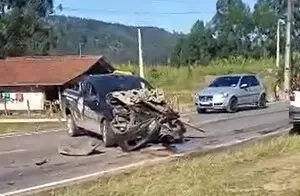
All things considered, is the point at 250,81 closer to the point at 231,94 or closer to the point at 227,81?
the point at 227,81

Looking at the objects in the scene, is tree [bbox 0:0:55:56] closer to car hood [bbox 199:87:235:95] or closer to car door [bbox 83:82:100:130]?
car hood [bbox 199:87:235:95]

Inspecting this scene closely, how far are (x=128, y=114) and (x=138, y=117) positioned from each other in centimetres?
25

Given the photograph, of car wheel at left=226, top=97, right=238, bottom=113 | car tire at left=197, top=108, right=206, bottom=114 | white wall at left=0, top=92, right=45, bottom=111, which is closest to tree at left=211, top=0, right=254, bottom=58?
white wall at left=0, top=92, right=45, bottom=111

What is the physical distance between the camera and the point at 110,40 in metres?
133

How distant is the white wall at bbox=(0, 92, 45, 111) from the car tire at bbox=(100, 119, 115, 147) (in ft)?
117

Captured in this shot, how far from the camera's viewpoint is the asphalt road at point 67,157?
13.4m

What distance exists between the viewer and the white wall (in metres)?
53.4

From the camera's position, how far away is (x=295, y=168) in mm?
11758

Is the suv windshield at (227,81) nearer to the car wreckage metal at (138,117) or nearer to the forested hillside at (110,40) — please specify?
the car wreckage metal at (138,117)

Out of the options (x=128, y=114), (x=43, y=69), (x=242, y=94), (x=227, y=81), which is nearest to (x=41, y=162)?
(x=128, y=114)

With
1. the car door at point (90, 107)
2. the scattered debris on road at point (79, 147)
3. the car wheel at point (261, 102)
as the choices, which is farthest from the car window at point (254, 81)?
the scattered debris on road at point (79, 147)

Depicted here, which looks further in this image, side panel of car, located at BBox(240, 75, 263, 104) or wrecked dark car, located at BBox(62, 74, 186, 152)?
side panel of car, located at BBox(240, 75, 263, 104)

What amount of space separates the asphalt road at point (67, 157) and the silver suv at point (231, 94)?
13.0 ft

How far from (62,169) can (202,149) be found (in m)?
3.60
